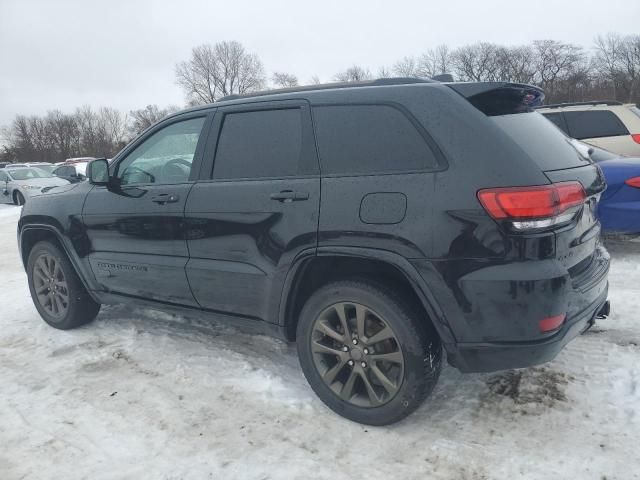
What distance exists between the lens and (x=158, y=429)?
9.53ft

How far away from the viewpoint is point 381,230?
2.57m

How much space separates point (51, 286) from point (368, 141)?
3.28 m

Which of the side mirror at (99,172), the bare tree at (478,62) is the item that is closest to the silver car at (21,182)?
the side mirror at (99,172)

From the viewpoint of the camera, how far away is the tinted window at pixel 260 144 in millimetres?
3039

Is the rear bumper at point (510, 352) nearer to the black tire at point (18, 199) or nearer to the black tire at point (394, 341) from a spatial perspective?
the black tire at point (394, 341)

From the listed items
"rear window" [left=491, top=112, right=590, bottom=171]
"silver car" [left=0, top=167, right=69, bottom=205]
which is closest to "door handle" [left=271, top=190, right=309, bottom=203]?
"rear window" [left=491, top=112, right=590, bottom=171]

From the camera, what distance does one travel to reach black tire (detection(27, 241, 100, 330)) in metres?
4.36

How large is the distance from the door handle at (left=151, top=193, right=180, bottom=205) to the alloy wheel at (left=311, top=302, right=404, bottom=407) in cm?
132

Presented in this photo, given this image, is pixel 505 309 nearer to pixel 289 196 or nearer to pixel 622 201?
pixel 289 196

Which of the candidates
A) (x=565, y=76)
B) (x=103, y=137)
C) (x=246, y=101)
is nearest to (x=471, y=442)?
(x=246, y=101)

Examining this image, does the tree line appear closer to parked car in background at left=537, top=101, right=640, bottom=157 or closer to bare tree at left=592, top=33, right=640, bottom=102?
bare tree at left=592, top=33, right=640, bottom=102

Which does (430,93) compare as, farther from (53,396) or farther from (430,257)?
(53,396)

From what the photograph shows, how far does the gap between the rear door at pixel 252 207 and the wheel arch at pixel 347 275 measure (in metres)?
0.07

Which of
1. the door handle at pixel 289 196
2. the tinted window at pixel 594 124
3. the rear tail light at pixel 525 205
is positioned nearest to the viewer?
the rear tail light at pixel 525 205
